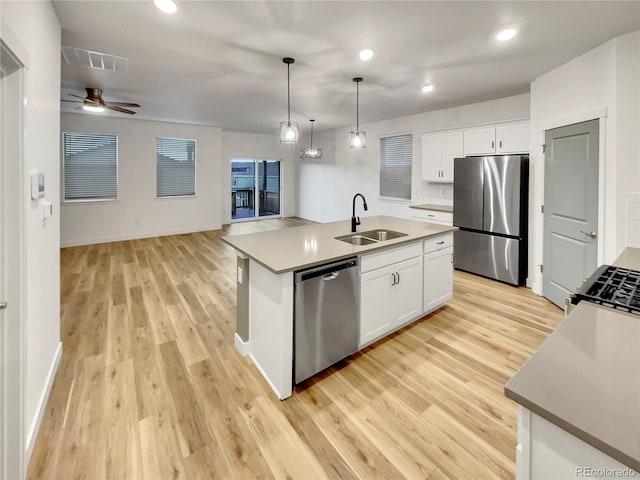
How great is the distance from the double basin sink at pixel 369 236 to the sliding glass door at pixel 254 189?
281 inches

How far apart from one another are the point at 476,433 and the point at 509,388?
1342 mm

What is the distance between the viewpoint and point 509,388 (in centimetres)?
79

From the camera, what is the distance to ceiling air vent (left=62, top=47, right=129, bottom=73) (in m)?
3.15

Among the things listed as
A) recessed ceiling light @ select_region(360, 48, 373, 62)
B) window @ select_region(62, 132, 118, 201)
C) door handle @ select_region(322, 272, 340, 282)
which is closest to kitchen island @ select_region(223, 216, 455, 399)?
door handle @ select_region(322, 272, 340, 282)

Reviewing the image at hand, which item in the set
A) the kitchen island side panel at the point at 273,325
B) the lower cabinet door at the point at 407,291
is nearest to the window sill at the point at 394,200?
the lower cabinet door at the point at 407,291

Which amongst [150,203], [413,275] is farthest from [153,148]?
[413,275]

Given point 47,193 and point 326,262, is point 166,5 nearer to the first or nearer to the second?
point 47,193

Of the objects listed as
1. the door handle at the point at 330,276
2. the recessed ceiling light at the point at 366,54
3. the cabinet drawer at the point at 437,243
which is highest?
the recessed ceiling light at the point at 366,54

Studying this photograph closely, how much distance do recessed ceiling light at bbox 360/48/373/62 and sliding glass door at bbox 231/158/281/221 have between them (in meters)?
6.66

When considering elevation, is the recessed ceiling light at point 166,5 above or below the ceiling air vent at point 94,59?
below

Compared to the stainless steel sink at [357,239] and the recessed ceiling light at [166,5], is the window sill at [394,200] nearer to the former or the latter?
the stainless steel sink at [357,239]

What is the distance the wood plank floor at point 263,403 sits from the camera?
1.63 m

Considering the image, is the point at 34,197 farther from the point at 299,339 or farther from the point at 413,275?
the point at 413,275

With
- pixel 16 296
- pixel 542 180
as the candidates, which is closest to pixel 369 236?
pixel 542 180
